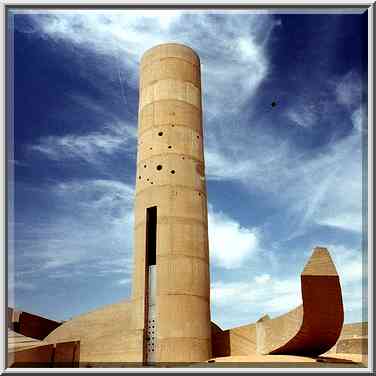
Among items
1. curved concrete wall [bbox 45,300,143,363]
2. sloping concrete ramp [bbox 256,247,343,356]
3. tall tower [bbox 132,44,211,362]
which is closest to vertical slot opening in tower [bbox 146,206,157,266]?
tall tower [bbox 132,44,211,362]

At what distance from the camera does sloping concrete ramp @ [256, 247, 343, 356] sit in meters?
17.2

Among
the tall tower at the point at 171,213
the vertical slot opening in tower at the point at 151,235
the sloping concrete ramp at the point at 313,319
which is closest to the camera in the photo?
the sloping concrete ramp at the point at 313,319

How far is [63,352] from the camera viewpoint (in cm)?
2377

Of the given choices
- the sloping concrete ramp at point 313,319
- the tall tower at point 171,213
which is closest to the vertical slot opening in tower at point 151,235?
the tall tower at point 171,213

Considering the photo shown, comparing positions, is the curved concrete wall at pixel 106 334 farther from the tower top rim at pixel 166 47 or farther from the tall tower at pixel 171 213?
the tower top rim at pixel 166 47

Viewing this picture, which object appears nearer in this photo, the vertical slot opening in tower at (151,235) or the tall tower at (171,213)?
the tall tower at (171,213)

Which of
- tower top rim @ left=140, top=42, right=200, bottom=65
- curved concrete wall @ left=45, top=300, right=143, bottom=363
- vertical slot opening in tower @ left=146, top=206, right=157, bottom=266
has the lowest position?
curved concrete wall @ left=45, top=300, right=143, bottom=363

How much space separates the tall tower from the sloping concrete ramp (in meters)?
3.37

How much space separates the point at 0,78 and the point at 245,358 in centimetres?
1395

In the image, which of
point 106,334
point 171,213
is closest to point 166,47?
point 171,213

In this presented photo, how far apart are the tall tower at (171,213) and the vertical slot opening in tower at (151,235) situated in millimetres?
45

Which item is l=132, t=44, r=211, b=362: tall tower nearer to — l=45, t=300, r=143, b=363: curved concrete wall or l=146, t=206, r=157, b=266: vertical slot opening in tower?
l=146, t=206, r=157, b=266: vertical slot opening in tower

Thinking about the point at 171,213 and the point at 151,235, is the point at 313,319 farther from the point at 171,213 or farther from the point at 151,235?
the point at 151,235

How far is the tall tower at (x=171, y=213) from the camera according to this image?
22266 millimetres
